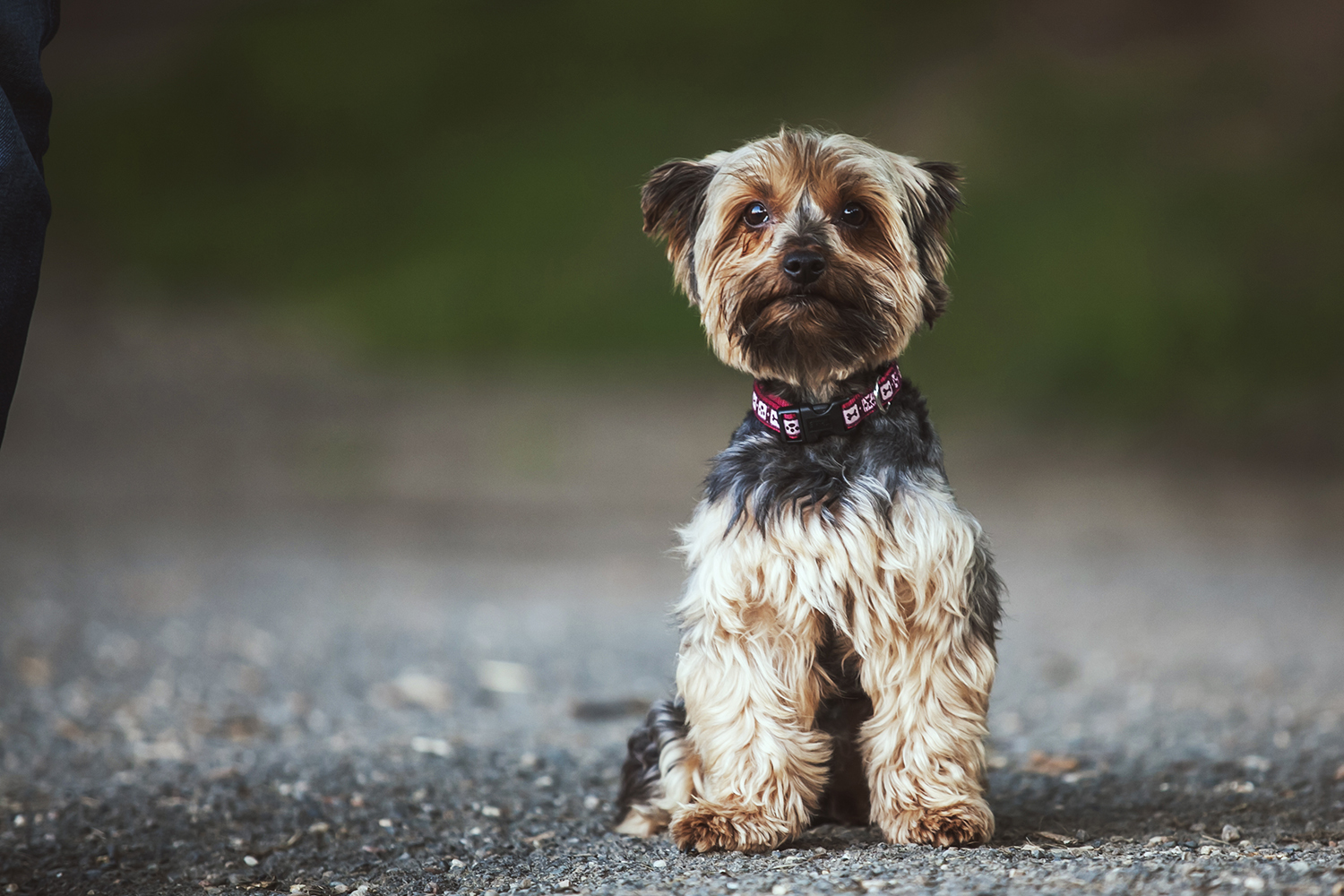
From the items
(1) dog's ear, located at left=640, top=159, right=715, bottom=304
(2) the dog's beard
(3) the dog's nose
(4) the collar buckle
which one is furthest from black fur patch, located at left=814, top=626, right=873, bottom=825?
(1) dog's ear, located at left=640, top=159, right=715, bottom=304

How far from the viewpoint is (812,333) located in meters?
5.01

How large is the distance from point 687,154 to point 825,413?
71.2 feet

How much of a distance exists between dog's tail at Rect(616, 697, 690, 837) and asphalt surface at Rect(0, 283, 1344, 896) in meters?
0.21

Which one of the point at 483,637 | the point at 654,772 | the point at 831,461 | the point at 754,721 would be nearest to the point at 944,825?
the point at 754,721

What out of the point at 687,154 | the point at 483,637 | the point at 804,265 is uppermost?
the point at 687,154

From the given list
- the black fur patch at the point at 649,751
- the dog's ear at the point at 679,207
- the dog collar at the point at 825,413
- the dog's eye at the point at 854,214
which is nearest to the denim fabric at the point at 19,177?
the dog's ear at the point at 679,207

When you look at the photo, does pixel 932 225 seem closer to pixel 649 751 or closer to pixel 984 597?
pixel 984 597

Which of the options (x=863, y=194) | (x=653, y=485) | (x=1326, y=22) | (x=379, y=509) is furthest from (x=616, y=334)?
(x=863, y=194)

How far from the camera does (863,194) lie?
16.9 ft

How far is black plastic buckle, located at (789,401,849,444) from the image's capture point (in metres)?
5.10

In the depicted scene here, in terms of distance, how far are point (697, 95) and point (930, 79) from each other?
5371 mm

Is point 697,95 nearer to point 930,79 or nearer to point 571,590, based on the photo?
point 930,79

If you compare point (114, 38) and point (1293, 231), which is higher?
point (114, 38)

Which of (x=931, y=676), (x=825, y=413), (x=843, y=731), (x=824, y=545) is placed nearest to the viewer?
(x=824, y=545)
